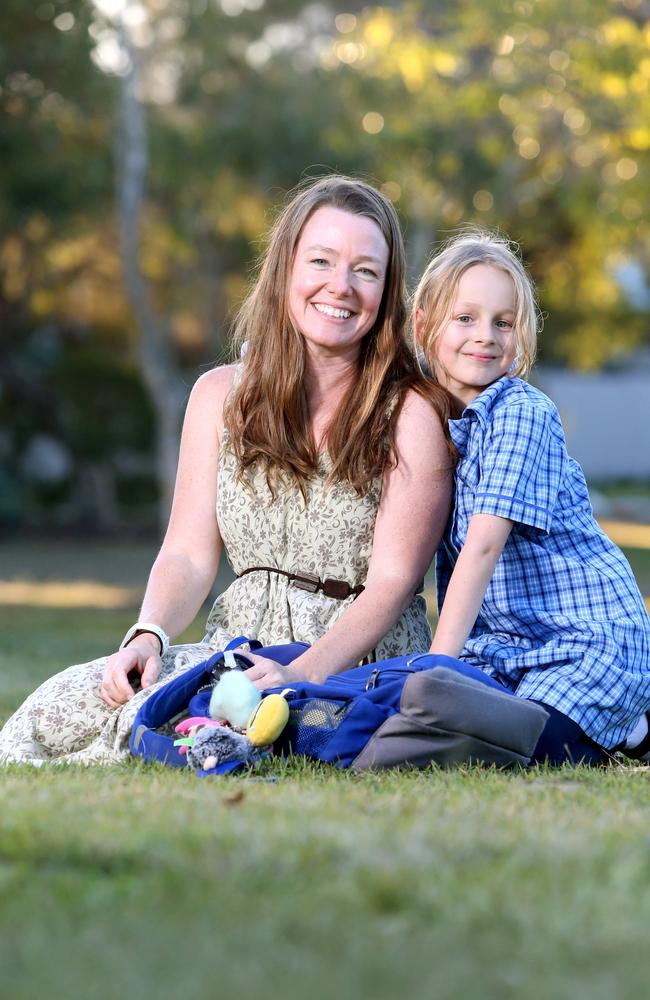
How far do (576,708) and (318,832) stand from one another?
5.07 feet

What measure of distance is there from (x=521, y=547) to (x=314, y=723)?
0.88 meters

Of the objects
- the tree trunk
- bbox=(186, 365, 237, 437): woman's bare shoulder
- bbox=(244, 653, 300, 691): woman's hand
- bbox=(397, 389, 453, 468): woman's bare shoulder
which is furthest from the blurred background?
bbox=(244, 653, 300, 691): woman's hand

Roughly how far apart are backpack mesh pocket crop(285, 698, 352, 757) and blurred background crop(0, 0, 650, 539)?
5.68 meters

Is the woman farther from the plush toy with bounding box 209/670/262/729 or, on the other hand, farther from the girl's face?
the plush toy with bounding box 209/670/262/729

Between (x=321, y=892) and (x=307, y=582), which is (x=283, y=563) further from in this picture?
(x=321, y=892)

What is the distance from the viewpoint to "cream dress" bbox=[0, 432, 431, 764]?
4629 mm

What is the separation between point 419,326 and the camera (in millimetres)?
4805

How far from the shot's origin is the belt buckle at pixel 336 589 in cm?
474

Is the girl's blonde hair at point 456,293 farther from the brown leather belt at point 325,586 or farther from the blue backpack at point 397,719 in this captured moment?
the blue backpack at point 397,719

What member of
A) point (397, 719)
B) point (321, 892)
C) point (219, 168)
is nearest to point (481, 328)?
point (397, 719)

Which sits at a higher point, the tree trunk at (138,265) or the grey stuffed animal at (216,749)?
the tree trunk at (138,265)

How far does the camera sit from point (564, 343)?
25328 millimetres

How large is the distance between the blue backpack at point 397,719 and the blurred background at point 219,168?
18.4ft

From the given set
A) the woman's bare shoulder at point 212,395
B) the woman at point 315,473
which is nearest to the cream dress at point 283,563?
the woman at point 315,473
